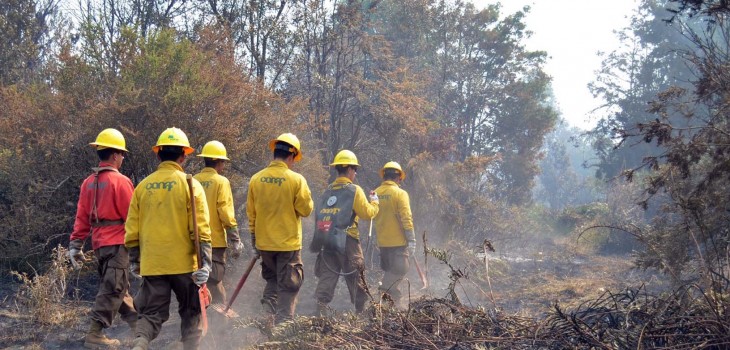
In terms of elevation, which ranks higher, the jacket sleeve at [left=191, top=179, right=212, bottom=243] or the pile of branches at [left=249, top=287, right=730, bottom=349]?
the jacket sleeve at [left=191, top=179, right=212, bottom=243]

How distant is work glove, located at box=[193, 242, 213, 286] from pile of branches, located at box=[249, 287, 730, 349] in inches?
29.5

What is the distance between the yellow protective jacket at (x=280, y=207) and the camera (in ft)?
19.5

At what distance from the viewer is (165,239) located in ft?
15.5

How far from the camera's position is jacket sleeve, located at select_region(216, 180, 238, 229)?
19.1ft

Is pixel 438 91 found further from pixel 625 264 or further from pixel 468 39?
pixel 625 264

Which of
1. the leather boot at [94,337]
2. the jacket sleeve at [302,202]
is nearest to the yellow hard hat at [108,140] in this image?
the leather boot at [94,337]

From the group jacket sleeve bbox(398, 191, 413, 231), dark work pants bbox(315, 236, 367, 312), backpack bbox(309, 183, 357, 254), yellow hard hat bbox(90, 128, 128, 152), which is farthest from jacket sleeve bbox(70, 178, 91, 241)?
jacket sleeve bbox(398, 191, 413, 231)

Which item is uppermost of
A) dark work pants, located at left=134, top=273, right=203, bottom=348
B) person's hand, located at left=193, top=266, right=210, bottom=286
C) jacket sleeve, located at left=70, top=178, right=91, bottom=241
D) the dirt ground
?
jacket sleeve, located at left=70, top=178, right=91, bottom=241

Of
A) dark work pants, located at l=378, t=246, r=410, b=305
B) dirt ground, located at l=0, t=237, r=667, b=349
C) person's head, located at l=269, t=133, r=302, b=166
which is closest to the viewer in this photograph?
dirt ground, located at l=0, t=237, r=667, b=349

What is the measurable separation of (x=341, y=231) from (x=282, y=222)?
102 centimetres

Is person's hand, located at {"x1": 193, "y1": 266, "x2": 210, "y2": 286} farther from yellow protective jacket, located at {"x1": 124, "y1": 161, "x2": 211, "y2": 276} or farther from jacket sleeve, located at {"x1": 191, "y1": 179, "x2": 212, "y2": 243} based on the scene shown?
jacket sleeve, located at {"x1": 191, "y1": 179, "x2": 212, "y2": 243}

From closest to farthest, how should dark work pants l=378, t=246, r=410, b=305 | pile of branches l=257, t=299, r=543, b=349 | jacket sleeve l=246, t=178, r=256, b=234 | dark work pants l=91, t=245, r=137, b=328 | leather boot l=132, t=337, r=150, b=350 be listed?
pile of branches l=257, t=299, r=543, b=349, leather boot l=132, t=337, r=150, b=350, dark work pants l=91, t=245, r=137, b=328, jacket sleeve l=246, t=178, r=256, b=234, dark work pants l=378, t=246, r=410, b=305

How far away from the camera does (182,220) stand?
15.7 feet

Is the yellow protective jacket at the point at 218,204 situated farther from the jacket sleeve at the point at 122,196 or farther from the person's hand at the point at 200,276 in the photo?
the person's hand at the point at 200,276
